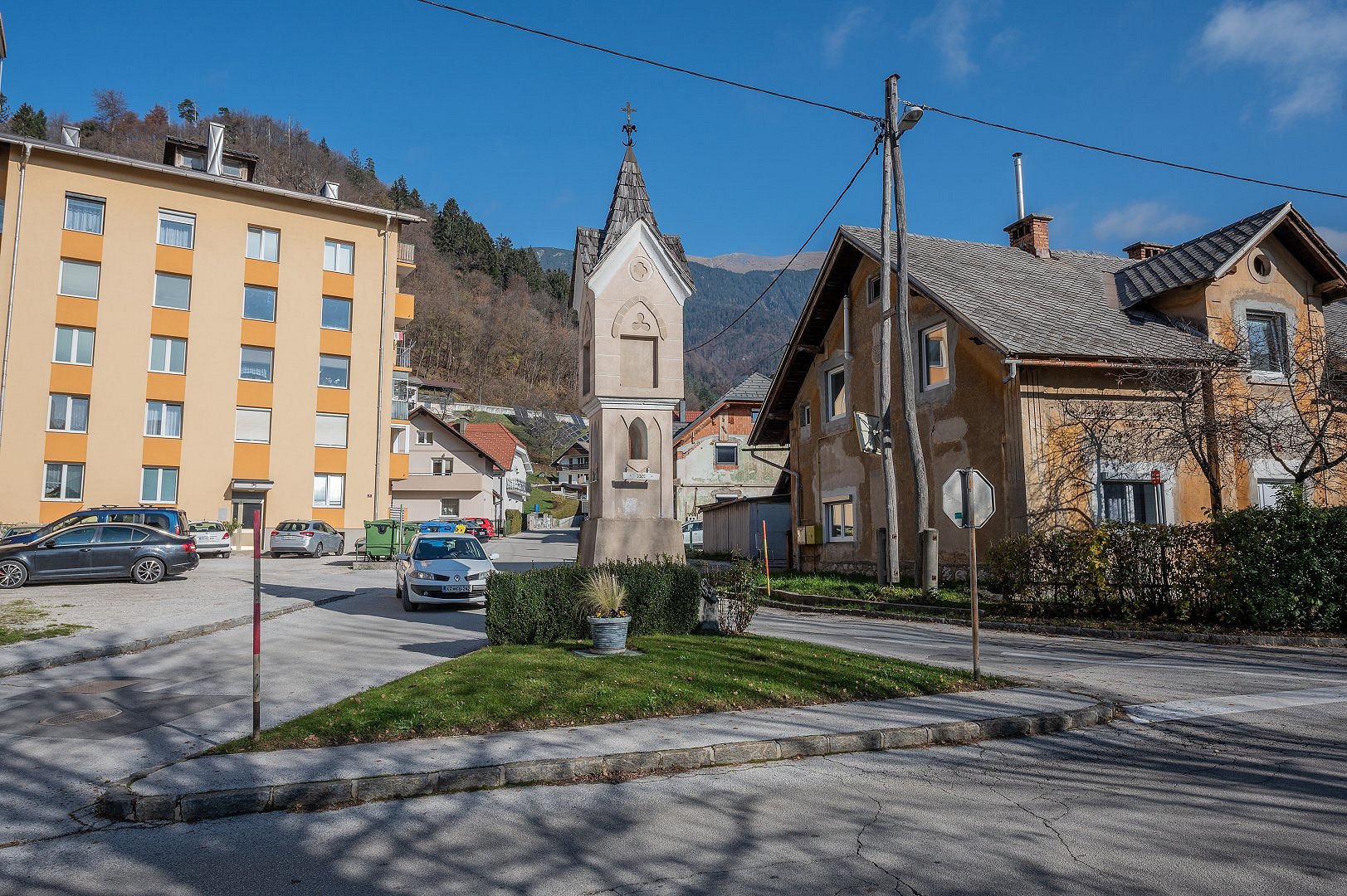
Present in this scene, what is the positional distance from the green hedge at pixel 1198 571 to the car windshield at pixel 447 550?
11.4 m

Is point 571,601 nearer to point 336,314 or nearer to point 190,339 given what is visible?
point 190,339

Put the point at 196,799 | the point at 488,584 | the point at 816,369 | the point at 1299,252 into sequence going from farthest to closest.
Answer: the point at 816,369, the point at 1299,252, the point at 488,584, the point at 196,799

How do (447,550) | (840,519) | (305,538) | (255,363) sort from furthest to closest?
1. (255,363)
2. (305,538)
3. (840,519)
4. (447,550)

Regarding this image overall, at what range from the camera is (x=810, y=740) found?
7.59m

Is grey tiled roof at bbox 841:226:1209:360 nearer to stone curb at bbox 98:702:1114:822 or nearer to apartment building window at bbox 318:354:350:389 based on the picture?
stone curb at bbox 98:702:1114:822

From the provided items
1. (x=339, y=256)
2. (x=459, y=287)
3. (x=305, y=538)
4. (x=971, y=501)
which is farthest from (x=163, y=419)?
(x=459, y=287)

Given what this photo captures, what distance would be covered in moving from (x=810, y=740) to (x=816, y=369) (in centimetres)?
2238

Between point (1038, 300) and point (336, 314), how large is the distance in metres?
32.7

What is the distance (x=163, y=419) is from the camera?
127ft

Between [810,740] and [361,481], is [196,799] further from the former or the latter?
[361,481]

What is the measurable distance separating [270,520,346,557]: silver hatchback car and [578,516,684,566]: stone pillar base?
88.9 feet

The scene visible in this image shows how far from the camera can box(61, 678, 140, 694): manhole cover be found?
33.4ft

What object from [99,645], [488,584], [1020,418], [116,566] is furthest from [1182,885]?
[116,566]

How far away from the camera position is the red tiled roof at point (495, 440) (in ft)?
263
